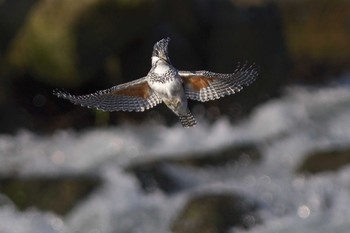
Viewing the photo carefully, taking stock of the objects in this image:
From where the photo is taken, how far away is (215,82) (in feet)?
7.46

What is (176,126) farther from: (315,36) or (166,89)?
(166,89)

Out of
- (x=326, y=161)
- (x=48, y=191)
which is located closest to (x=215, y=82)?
(x=48, y=191)

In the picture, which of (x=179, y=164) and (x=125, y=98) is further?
(x=179, y=164)

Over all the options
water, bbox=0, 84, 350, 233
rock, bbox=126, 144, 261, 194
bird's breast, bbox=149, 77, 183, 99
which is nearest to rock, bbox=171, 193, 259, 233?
water, bbox=0, 84, 350, 233

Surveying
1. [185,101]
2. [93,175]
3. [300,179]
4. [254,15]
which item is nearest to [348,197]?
[300,179]

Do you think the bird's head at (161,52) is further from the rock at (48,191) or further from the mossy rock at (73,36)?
the mossy rock at (73,36)

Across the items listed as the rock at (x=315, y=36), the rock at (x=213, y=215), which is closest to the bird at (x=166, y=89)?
the rock at (x=213, y=215)

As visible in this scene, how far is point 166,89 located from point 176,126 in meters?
7.92

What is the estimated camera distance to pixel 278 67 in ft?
34.7

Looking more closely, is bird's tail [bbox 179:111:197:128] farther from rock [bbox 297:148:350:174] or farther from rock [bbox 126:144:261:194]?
rock [bbox 297:148:350:174]

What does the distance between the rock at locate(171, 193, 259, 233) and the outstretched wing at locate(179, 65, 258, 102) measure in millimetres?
4798

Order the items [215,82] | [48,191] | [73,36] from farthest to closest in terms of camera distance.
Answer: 1. [73,36]
2. [48,191]
3. [215,82]

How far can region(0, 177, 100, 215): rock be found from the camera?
7898 millimetres

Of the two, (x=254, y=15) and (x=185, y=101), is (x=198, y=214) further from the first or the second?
(x=185, y=101)
